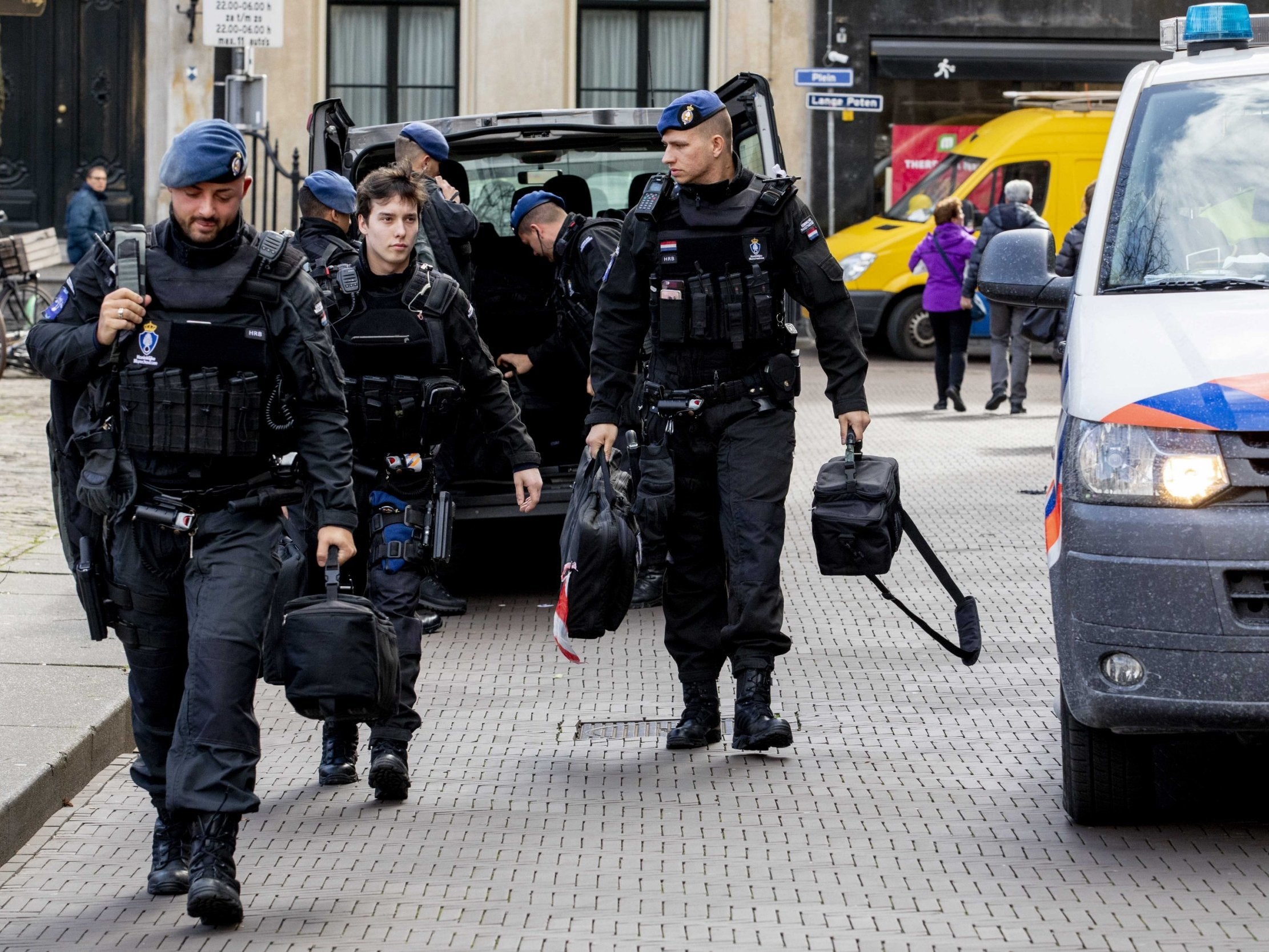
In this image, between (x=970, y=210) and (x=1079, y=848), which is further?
(x=970, y=210)

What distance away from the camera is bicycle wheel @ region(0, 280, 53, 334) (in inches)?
708

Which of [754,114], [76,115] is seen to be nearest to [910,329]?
[76,115]

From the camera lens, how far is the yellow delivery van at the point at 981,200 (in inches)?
813

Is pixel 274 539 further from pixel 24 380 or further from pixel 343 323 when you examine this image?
pixel 24 380

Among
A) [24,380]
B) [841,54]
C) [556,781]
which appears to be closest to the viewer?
[556,781]

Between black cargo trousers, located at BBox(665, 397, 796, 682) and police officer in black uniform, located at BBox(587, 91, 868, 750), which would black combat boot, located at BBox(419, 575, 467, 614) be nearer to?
black cargo trousers, located at BBox(665, 397, 796, 682)

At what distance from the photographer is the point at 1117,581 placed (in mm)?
4781

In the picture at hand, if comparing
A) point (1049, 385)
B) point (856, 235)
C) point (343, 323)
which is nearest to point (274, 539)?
point (343, 323)

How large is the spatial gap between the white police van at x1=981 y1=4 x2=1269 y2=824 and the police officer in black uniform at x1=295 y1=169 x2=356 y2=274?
105 inches

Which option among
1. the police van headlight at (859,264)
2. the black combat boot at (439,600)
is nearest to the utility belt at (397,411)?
the black combat boot at (439,600)

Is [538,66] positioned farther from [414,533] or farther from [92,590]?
[92,590]

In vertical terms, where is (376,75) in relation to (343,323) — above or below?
above

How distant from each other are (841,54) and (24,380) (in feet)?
36.0

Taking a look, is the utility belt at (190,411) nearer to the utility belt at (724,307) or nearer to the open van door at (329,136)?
the utility belt at (724,307)
